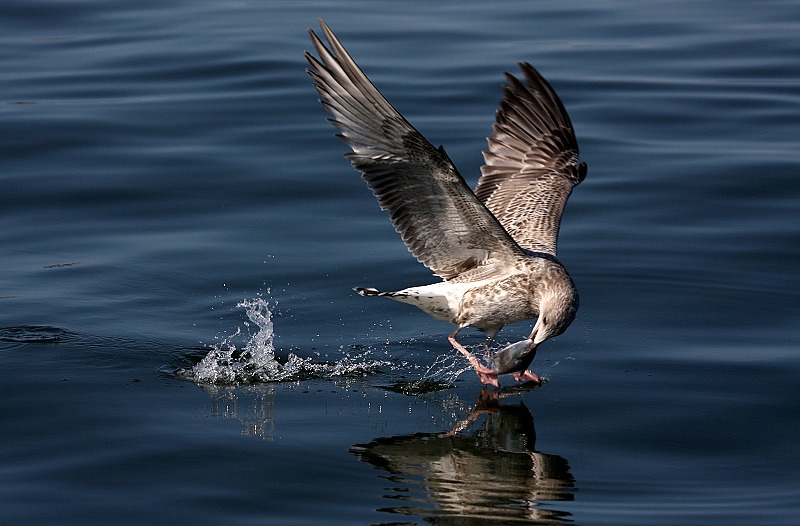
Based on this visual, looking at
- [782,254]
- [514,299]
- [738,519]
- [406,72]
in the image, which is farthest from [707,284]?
[406,72]

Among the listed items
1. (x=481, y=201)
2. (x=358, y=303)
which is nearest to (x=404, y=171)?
(x=481, y=201)

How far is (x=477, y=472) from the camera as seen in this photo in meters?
6.53

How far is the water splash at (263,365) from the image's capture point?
785 cm

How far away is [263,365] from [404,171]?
5.45 feet

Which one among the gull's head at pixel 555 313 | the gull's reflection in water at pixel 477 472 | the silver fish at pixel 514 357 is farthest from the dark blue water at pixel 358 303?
the gull's head at pixel 555 313

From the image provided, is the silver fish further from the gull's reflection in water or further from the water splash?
the water splash

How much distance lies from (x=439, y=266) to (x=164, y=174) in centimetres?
482

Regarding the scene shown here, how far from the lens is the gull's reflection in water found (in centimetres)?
599

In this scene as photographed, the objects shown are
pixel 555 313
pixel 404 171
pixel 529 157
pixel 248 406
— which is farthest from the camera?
pixel 529 157

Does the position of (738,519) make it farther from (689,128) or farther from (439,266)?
(689,128)

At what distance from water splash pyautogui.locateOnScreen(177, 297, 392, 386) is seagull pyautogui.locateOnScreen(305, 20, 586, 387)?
0.55 m

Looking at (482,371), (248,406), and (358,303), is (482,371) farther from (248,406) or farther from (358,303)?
(358,303)

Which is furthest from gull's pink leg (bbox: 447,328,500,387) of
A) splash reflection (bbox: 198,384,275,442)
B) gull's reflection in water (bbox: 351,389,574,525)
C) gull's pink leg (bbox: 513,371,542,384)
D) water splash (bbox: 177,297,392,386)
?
splash reflection (bbox: 198,384,275,442)

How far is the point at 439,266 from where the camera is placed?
26.7 ft
